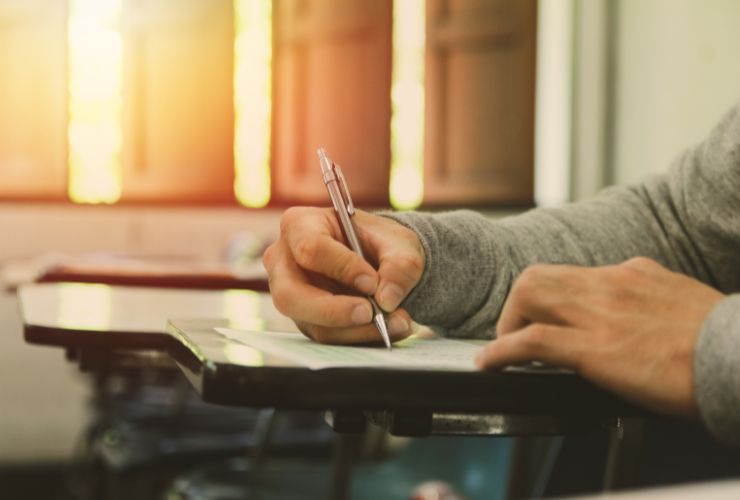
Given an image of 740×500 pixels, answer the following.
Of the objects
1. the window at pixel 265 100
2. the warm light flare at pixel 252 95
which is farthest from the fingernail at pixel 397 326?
the warm light flare at pixel 252 95

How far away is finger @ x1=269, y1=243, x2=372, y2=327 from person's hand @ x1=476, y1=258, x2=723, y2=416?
0.11 metres

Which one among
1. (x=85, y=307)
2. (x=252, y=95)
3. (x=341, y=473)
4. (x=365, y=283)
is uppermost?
(x=252, y=95)

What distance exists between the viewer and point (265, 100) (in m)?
4.49

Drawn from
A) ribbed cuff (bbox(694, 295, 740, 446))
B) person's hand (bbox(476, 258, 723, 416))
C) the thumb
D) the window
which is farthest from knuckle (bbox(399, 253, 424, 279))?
the window

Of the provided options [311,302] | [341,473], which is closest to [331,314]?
[311,302]

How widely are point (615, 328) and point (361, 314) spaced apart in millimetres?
190

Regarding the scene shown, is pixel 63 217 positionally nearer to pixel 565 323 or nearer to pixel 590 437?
pixel 590 437

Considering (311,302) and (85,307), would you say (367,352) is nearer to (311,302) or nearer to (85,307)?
(311,302)

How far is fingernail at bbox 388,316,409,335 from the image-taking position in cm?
74

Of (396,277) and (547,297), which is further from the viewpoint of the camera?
(396,277)

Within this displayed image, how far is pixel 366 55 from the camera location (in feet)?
14.6

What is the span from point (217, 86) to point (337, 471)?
3.20 m

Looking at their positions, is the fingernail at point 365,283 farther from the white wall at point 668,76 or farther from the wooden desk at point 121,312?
the white wall at point 668,76

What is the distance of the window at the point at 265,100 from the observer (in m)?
4.33
